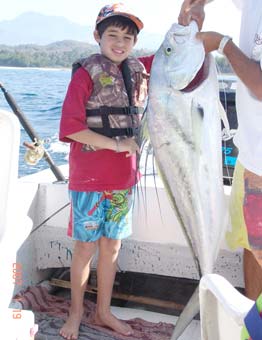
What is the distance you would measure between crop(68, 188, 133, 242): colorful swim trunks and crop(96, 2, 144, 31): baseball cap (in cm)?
95

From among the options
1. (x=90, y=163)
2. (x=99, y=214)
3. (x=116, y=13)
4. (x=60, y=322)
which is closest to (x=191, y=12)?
(x=116, y=13)

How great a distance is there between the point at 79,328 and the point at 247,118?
1601mm

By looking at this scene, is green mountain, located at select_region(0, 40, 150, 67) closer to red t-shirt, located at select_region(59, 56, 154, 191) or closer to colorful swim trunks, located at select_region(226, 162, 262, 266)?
red t-shirt, located at select_region(59, 56, 154, 191)

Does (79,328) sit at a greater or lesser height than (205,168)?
lesser

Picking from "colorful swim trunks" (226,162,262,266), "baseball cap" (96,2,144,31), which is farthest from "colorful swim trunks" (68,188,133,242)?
"baseball cap" (96,2,144,31)

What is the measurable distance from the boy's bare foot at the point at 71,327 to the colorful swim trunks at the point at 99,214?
1.56 feet

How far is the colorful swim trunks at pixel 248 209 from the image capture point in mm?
2371

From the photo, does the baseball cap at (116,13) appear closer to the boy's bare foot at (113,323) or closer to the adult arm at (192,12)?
the adult arm at (192,12)

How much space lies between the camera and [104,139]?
8.98 ft

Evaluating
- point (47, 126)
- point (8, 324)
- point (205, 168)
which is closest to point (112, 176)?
point (205, 168)

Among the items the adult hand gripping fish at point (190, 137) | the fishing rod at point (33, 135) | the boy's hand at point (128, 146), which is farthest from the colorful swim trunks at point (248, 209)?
the fishing rod at point (33, 135)

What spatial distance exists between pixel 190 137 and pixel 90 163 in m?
0.85

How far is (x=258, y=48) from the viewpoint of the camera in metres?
2.18

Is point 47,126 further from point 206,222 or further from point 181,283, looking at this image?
point 206,222
